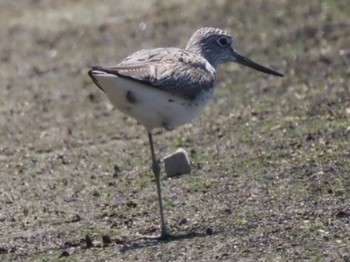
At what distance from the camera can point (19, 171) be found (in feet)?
35.1

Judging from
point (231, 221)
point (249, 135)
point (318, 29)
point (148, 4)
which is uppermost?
point (148, 4)

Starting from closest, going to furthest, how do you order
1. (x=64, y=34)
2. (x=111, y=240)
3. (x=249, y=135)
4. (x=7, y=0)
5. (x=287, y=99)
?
(x=111, y=240), (x=249, y=135), (x=287, y=99), (x=64, y=34), (x=7, y=0)

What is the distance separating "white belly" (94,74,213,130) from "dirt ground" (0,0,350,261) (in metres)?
0.72

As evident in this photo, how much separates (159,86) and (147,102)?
0.14 m

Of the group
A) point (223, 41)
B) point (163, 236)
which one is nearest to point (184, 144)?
point (223, 41)

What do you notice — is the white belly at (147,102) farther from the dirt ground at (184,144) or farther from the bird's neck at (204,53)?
the bird's neck at (204,53)

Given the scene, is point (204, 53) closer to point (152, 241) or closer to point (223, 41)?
A: point (223, 41)

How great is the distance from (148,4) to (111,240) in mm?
8084

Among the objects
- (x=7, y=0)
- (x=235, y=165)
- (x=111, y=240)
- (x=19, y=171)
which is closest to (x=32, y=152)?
(x=19, y=171)

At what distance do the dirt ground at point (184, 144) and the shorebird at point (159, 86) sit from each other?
21.3 inches

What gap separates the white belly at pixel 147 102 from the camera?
8.45 meters

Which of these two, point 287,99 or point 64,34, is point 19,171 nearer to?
point 287,99

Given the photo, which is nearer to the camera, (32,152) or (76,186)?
(76,186)

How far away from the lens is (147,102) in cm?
852
